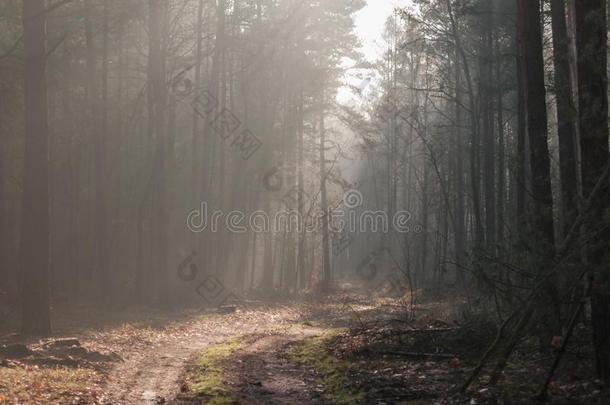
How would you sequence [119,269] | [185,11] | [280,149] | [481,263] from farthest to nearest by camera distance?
[119,269] → [280,149] → [185,11] → [481,263]

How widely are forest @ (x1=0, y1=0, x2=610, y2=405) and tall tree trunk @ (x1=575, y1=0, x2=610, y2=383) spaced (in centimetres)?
3

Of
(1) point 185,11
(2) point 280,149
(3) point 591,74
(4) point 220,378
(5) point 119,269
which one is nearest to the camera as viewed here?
(3) point 591,74

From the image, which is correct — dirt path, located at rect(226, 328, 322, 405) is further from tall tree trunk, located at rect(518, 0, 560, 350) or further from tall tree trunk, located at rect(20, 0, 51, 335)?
tall tree trunk, located at rect(20, 0, 51, 335)

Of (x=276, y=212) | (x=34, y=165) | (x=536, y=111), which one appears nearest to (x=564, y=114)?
(x=536, y=111)

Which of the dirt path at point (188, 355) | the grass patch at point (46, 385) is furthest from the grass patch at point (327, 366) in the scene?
the grass patch at point (46, 385)

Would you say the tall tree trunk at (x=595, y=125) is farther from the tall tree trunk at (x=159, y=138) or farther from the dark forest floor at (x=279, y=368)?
the tall tree trunk at (x=159, y=138)

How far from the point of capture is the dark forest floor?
29.3 ft

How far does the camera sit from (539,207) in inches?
403

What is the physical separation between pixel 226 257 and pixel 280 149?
22.4ft

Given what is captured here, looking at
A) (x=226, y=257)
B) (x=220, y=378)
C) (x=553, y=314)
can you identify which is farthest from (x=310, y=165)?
(x=553, y=314)

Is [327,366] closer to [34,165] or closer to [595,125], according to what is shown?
[595,125]

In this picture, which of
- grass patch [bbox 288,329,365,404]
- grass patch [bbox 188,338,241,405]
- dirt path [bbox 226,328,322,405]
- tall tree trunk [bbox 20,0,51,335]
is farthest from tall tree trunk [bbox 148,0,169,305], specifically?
dirt path [bbox 226,328,322,405]

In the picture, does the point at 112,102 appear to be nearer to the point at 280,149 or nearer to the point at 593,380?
the point at 280,149

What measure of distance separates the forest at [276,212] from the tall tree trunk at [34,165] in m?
0.05
